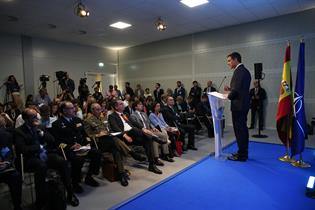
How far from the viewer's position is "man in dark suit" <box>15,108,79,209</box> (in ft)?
7.80

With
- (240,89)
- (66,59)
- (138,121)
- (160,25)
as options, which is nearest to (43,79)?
(66,59)

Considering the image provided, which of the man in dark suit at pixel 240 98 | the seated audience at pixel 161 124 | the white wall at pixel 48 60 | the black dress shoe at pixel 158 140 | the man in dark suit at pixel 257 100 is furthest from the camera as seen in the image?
the white wall at pixel 48 60

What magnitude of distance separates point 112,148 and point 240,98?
7.25ft

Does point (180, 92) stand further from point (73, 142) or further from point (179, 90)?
point (73, 142)

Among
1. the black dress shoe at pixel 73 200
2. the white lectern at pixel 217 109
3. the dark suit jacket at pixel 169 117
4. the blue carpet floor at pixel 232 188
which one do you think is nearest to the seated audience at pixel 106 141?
the blue carpet floor at pixel 232 188

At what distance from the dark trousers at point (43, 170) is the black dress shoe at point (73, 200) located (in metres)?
0.04

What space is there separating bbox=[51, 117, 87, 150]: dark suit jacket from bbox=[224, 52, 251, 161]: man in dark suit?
241cm

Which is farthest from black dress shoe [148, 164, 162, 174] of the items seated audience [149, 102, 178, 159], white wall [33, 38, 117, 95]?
white wall [33, 38, 117, 95]

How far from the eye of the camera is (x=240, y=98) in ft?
12.2

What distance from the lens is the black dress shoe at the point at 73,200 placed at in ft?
8.28

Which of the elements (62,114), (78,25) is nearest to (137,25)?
(78,25)

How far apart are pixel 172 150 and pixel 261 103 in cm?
408

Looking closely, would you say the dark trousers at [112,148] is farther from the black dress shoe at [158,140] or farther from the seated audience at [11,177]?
the seated audience at [11,177]

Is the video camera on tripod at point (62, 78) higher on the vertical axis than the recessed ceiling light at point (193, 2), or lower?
lower
